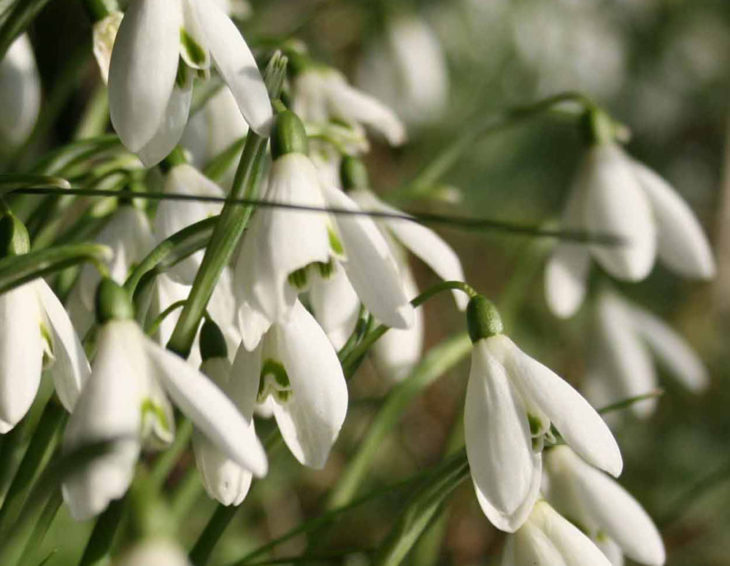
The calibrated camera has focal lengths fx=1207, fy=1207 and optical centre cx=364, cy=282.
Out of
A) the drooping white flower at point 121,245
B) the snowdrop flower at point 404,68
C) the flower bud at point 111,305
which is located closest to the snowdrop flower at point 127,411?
the flower bud at point 111,305

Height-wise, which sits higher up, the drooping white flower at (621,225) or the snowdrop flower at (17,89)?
the snowdrop flower at (17,89)

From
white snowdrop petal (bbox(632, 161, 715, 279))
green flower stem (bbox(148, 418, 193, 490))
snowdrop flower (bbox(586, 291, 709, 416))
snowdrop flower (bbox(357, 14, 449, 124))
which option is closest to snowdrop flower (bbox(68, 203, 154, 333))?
green flower stem (bbox(148, 418, 193, 490))

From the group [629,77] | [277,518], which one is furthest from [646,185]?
[629,77]

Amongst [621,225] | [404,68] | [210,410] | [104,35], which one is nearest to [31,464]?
[210,410]

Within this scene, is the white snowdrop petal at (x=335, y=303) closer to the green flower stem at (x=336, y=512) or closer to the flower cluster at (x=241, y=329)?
the flower cluster at (x=241, y=329)

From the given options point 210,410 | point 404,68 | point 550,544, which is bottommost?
point 404,68

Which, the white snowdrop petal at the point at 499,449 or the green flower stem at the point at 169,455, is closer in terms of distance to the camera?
the white snowdrop petal at the point at 499,449

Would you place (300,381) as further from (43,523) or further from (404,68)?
(404,68)

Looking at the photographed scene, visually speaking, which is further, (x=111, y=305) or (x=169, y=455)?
(x=169, y=455)
